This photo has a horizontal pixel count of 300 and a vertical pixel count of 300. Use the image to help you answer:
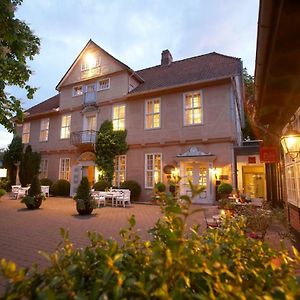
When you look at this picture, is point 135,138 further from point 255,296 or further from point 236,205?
point 255,296

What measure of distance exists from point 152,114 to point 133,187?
4.98m

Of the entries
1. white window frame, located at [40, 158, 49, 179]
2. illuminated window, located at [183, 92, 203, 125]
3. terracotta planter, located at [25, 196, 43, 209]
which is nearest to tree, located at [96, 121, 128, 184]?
illuminated window, located at [183, 92, 203, 125]

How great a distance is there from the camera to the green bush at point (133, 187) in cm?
1488

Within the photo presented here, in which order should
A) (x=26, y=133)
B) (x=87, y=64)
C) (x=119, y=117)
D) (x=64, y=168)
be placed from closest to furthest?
(x=119, y=117)
(x=87, y=64)
(x=64, y=168)
(x=26, y=133)

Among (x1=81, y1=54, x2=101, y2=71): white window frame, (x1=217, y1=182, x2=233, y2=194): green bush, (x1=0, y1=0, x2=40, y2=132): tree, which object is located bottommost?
(x1=217, y1=182, x2=233, y2=194): green bush

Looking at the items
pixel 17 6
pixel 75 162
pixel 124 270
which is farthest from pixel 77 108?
pixel 124 270

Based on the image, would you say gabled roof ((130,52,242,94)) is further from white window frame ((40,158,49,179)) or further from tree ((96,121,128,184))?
white window frame ((40,158,49,179))

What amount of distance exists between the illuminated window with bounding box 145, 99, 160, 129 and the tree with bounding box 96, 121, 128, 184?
6.09 feet

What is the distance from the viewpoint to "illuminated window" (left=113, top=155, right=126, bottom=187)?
639 inches

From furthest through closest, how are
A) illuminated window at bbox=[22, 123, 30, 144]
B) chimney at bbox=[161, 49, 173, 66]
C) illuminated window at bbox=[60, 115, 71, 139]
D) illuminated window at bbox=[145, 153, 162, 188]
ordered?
illuminated window at bbox=[22, 123, 30, 144]
chimney at bbox=[161, 49, 173, 66]
illuminated window at bbox=[60, 115, 71, 139]
illuminated window at bbox=[145, 153, 162, 188]

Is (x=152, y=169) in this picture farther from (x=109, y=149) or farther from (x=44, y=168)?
(x=44, y=168)

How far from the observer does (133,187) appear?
14875 millimetres

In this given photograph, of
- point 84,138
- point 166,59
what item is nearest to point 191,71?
point 166,59

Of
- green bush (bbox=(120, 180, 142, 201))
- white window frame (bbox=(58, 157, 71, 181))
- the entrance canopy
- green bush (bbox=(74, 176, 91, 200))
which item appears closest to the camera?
green bush (bbox=(74, 176, 91, 200))
